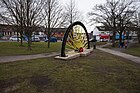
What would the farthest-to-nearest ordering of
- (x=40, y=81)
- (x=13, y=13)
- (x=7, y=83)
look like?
(x=13, y=13) → (x=40, y=81) → (x=7, y=83)

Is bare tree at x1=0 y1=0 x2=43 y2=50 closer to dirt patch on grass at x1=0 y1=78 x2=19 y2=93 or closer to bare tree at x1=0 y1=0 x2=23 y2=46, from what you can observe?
bare tree at x1=0 y1=0 x2=23 y2=46

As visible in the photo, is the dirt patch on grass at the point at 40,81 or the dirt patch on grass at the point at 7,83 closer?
the dirt patch on grass at the point at 7,83

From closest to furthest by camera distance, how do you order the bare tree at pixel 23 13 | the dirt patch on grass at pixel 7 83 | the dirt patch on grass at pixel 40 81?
1. the dirt patch on grass at pixel 7 83
2. the dirt patch on grass at pixel 40 81
3. the bare tree at pixel 23 13

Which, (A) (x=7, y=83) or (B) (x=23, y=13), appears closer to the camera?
(A) (x=7, y=83)

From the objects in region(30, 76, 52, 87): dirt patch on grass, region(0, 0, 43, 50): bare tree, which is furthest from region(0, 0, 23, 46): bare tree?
region(30, 76, 52, 87): dirt patch on grass

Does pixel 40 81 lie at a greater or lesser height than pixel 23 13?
lesser

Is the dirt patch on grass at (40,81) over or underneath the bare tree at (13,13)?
underneath

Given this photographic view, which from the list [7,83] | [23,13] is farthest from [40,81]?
[23,13]

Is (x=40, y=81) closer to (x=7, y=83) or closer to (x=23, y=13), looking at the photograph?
(x=7, y=83)

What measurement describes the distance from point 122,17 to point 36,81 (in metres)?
32.3

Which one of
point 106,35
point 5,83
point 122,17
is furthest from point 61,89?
point 106,35

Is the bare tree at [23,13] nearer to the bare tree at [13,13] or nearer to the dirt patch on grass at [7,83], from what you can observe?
the bare tree at [13,13]

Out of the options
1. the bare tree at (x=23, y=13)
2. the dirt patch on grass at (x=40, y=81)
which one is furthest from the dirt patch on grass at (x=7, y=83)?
the bare tree at (x=23, y=13)

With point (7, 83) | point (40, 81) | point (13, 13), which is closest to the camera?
point (7, 83)
